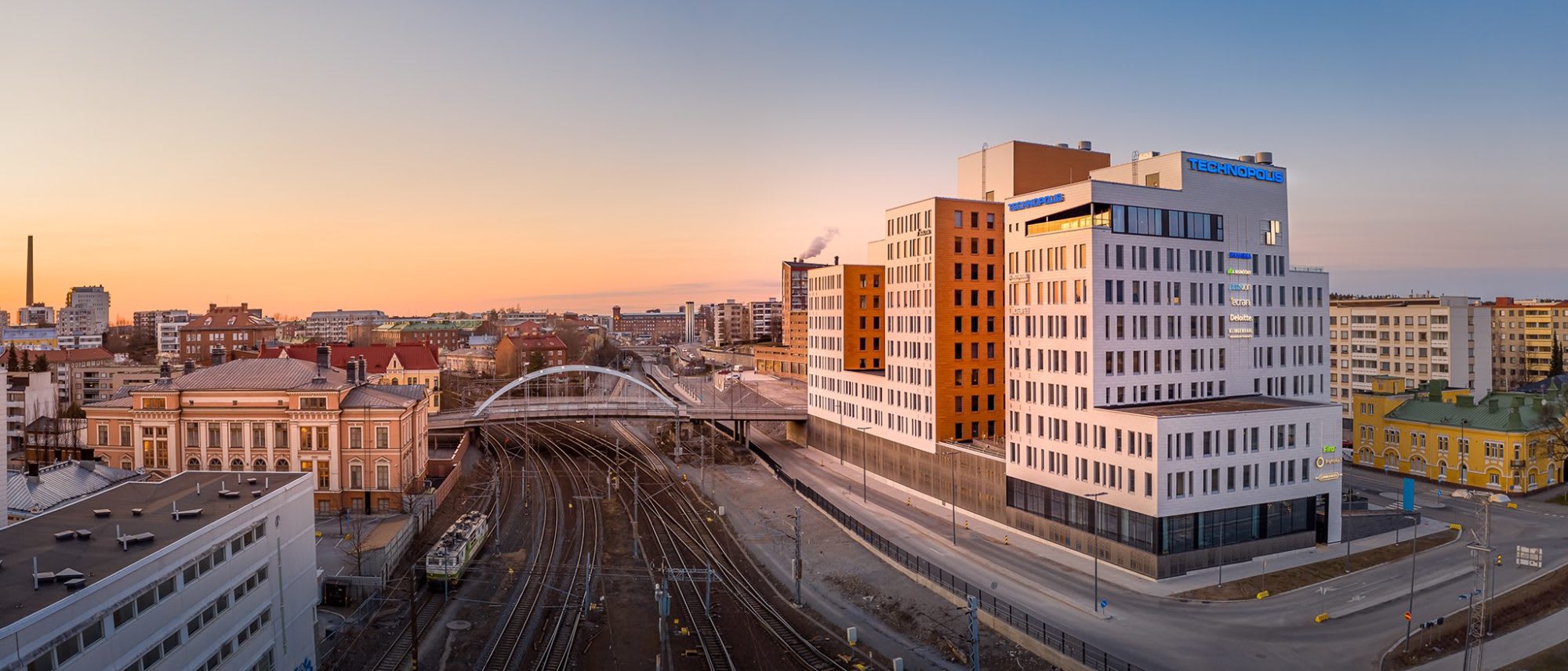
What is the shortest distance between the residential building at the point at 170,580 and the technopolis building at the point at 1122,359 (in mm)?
44005

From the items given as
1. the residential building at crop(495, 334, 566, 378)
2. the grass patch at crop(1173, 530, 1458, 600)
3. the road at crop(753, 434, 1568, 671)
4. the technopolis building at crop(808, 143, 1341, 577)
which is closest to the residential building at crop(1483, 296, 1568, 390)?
the road at crop(753, 434, 1568, 671)

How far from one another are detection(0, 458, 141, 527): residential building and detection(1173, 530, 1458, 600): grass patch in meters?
64.6

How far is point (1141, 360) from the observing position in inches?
2200

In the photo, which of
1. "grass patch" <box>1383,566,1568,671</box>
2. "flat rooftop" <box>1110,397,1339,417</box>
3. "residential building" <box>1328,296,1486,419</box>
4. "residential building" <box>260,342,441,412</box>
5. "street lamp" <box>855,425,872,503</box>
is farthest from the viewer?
"residential building" <box>260,342,441,412</box>


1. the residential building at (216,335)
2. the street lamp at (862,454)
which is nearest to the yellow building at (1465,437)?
→ the street lamp at (862,454)

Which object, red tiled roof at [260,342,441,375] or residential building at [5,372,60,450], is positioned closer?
residential building at [5,372,60,450]

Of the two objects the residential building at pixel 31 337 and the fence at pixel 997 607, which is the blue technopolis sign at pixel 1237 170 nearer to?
the fence at pixel 997 607

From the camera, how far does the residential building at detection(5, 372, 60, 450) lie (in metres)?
93.7

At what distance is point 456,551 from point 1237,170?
2387 inches

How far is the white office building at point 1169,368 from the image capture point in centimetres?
5009

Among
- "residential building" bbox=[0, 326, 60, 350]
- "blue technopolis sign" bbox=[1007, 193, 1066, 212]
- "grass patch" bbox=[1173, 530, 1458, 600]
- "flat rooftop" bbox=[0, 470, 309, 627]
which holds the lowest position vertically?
"grass patch" bbox=[1173, 530, 1458, 600]

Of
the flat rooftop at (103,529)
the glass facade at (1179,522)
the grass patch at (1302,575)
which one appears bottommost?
the grass patch at (1302,575)

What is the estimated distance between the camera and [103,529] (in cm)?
3347

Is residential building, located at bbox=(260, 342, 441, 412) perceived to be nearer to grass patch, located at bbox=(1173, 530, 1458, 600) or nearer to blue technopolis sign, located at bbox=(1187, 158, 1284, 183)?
blue technopolis sign, located at bbox=(1187, 158, 1284, 183)
